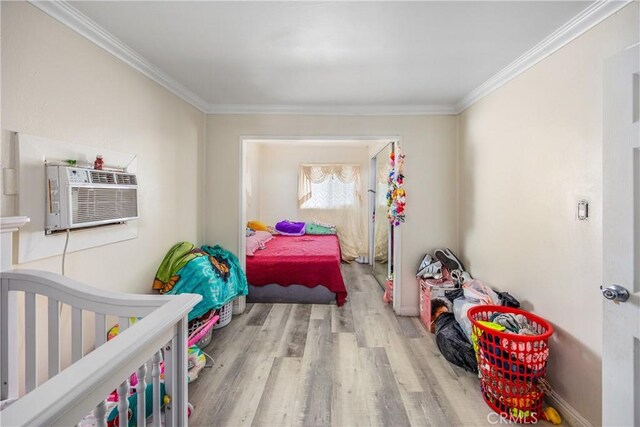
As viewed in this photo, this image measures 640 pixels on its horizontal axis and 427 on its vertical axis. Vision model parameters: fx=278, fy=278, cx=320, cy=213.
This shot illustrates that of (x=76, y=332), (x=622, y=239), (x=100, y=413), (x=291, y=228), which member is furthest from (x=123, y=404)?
(x=291, y=228)

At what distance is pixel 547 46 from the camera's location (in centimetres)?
182

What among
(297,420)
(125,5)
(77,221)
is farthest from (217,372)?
(125,5)

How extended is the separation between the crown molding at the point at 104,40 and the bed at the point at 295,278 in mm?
2092

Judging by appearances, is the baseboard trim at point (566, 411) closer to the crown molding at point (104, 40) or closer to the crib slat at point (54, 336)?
the crib slat at point (54, 336)

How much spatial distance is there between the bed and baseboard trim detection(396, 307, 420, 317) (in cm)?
67

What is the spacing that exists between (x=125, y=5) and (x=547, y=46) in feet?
8.43

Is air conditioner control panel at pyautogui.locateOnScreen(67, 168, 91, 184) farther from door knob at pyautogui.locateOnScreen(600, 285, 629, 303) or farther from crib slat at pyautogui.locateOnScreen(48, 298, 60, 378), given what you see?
door knob at pyautogui.locateOnScreen(600, 285, 629, 303)

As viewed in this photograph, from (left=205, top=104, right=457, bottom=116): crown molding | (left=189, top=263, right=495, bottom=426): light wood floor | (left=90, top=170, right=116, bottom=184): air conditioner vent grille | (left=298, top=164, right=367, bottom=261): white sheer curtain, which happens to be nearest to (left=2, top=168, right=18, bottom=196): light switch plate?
(left=90, top=170, right=116, bottom=184): air conditioner vent grille

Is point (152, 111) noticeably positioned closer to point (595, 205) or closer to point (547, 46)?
point (547, 46)

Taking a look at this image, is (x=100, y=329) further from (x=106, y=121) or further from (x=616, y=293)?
(x=616, y=293)

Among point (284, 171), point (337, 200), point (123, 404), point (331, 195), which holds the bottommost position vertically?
point (123, 404)

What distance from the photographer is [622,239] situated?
1113 millimetres

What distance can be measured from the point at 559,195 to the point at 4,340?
3.01 m

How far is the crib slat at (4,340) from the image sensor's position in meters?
1.18
